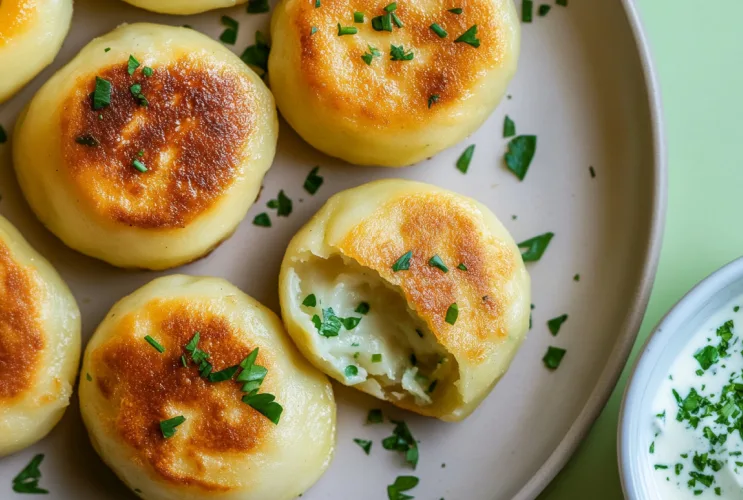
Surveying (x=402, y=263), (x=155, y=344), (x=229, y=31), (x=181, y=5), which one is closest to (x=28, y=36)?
(x=181, y=5)

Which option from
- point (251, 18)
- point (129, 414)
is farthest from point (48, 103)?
point (129, 414)

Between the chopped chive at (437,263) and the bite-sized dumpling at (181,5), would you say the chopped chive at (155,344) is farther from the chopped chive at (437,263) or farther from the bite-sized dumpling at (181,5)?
the bite-sized dumpling at (181,5)

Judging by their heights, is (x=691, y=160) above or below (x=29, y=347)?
above

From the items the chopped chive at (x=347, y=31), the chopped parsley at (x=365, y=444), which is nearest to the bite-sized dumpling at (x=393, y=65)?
the chopped chive at (x=347, y=31)

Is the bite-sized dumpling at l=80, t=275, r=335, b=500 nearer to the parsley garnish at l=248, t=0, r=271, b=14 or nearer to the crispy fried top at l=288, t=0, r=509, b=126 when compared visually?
the crispy fried top at l=288, t=0, r=509, b=126

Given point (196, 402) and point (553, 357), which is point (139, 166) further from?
point (553, 357)

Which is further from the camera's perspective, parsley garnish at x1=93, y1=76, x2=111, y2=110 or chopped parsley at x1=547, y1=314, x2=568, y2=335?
chopped parsley at x1=547, y1=314, x2=568, y2=335

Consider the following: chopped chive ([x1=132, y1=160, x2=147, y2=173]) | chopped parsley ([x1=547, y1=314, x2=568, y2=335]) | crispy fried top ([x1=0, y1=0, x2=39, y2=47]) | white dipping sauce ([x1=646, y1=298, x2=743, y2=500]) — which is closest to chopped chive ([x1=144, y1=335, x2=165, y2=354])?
chopped chive ([x1=132, y1=160, x2=147, y2=173])
